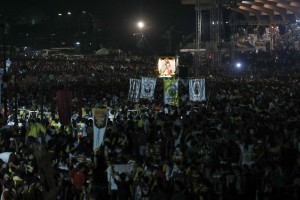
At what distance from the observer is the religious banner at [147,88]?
23.5 meters

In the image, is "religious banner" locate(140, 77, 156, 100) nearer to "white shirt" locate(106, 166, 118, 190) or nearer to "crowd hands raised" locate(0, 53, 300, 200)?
"crowd hands raised" locate(0, 53, 300, 200)

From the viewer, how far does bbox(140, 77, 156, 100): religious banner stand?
23.5m

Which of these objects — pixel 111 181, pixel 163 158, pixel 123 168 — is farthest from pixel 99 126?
pixel 111 181

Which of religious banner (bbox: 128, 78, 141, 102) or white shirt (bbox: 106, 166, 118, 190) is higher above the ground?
religious banner (bbox: 128, 78, 141, 102)

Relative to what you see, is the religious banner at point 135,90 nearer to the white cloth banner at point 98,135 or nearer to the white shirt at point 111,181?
the white cloth banner at point 98,135

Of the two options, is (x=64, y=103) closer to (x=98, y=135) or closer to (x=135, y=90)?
(x=98, y=135)

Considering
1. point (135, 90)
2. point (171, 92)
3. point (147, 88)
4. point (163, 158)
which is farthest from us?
point (135, 90)

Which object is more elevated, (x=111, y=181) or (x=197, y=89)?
(x=197, y=89)

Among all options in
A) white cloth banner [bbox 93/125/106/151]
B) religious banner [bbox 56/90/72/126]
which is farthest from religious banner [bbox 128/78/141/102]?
white cloth banner [bbox 93/125/106/151]

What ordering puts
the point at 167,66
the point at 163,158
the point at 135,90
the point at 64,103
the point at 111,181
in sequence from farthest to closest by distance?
the point at 167,66 < the point at 135,90 < the point at 64,103 < the point at 163,158 < the point at 111,181

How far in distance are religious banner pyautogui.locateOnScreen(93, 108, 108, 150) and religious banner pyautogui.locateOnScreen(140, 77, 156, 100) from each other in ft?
36.7

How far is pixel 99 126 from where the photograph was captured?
40.2 ft

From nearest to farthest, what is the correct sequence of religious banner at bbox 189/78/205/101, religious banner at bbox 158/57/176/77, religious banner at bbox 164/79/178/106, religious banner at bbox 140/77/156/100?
religious banner at bbox 164/79/178/106 → religious banner at bbox 189/78/205/101 → religious banner at bbox 140/77/156/100 → religious banner at bbox 158/57/176/77

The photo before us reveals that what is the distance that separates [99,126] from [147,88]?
38.1 ft
